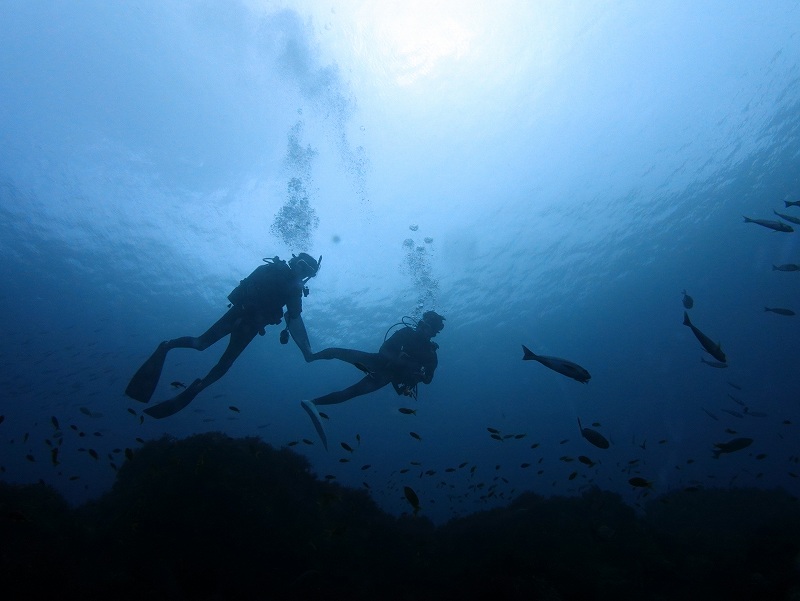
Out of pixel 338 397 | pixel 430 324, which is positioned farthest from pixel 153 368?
pixel 430 324

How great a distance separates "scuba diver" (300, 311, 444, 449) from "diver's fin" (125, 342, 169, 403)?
3110 millimetres

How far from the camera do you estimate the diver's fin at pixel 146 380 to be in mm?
7592

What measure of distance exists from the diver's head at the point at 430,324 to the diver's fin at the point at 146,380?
19.1 ft

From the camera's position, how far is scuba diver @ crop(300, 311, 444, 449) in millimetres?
9047

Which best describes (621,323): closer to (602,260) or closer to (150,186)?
(602,260)

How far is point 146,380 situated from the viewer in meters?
7.70

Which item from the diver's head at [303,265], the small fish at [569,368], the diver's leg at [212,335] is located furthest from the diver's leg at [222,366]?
the small fish at [569,368]

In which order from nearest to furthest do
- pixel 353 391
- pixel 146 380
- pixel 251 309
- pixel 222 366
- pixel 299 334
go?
pixel 146 380 → pixel 222 366 → pixel 251 309 → pixel 353 391 → pixel 299 334

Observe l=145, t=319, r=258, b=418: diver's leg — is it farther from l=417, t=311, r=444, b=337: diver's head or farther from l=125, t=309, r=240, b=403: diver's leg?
l=417, t=311, r=444, b=337: diver's head

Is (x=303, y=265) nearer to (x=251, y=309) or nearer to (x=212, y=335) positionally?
(x=251, y=309)

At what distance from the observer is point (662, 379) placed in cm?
5062

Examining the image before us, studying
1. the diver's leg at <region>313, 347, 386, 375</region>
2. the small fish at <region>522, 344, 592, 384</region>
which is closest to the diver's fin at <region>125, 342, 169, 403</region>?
the diver's leg at <region>313, 347, 386, 375</region>

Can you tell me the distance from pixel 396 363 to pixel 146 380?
17.4 ft

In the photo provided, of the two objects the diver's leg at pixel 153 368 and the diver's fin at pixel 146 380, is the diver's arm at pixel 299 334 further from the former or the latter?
the diver's fin at pixel 146 380
